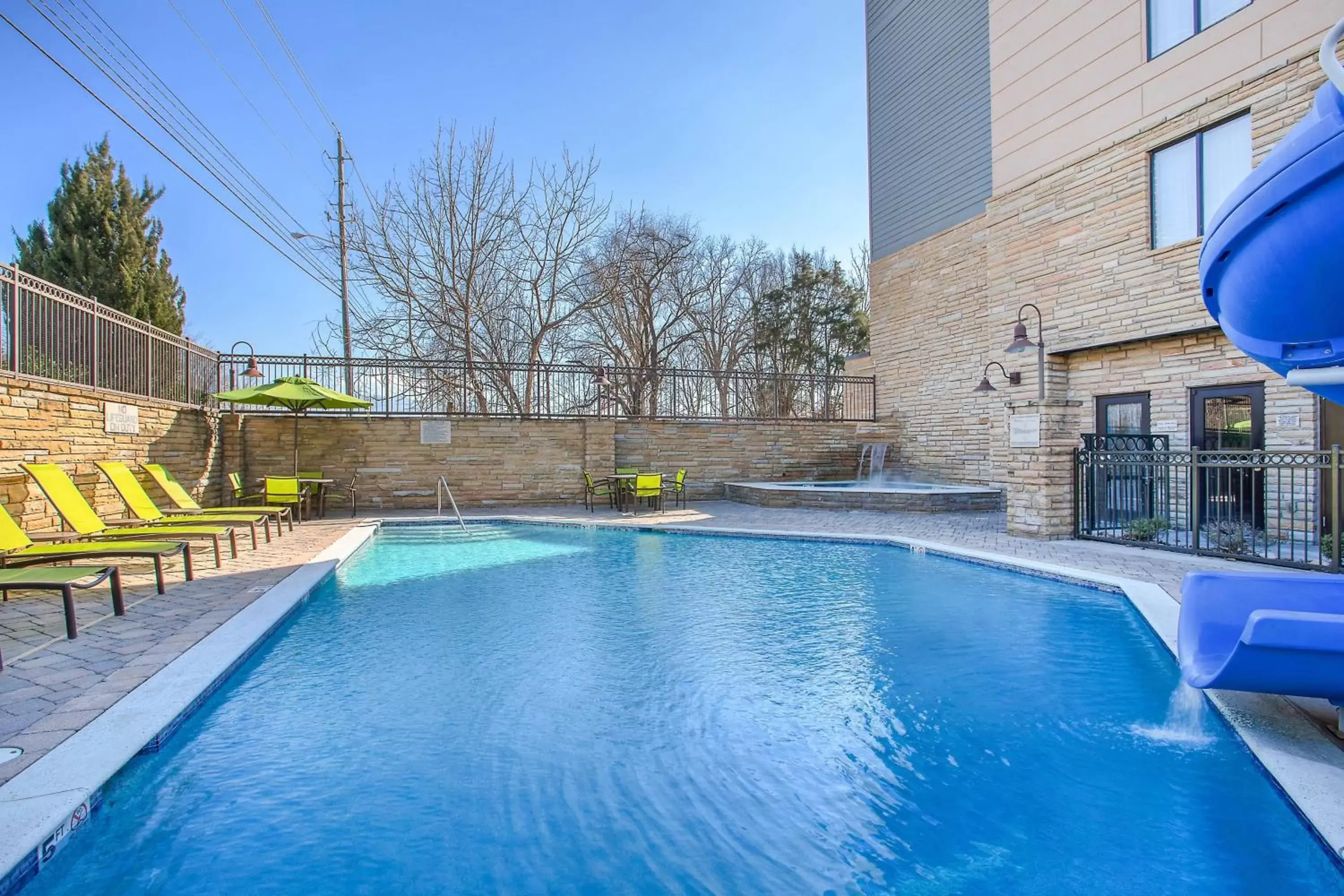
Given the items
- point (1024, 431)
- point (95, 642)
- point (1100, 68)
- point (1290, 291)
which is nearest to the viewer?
point (1290, 291)

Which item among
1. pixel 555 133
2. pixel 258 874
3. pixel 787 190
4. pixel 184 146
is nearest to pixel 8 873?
pixel 258 874

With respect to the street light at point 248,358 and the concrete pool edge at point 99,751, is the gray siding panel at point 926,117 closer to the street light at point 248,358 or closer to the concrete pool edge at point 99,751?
the street light at point 248,358

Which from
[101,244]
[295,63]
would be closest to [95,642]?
[295,63]

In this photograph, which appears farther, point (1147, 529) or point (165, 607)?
point (1147, 529)

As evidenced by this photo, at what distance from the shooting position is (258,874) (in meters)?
2.24

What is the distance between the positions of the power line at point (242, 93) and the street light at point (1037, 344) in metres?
12.7

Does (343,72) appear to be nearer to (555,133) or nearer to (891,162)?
(555,133)

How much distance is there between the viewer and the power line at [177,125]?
795 centimetres

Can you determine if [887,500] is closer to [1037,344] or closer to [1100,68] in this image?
[1037,344]

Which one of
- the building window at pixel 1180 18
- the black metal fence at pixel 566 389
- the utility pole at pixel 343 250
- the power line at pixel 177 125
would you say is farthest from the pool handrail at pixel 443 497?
the building window at pixel 1180 18

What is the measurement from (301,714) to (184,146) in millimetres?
11843

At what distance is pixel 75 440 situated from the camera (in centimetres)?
775

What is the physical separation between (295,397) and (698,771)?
984 cm

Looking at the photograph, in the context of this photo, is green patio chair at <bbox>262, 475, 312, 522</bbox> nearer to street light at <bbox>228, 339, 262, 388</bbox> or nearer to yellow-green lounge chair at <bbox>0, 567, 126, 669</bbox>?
street light at <bbox>228, 339, 262, 388</bbox>
